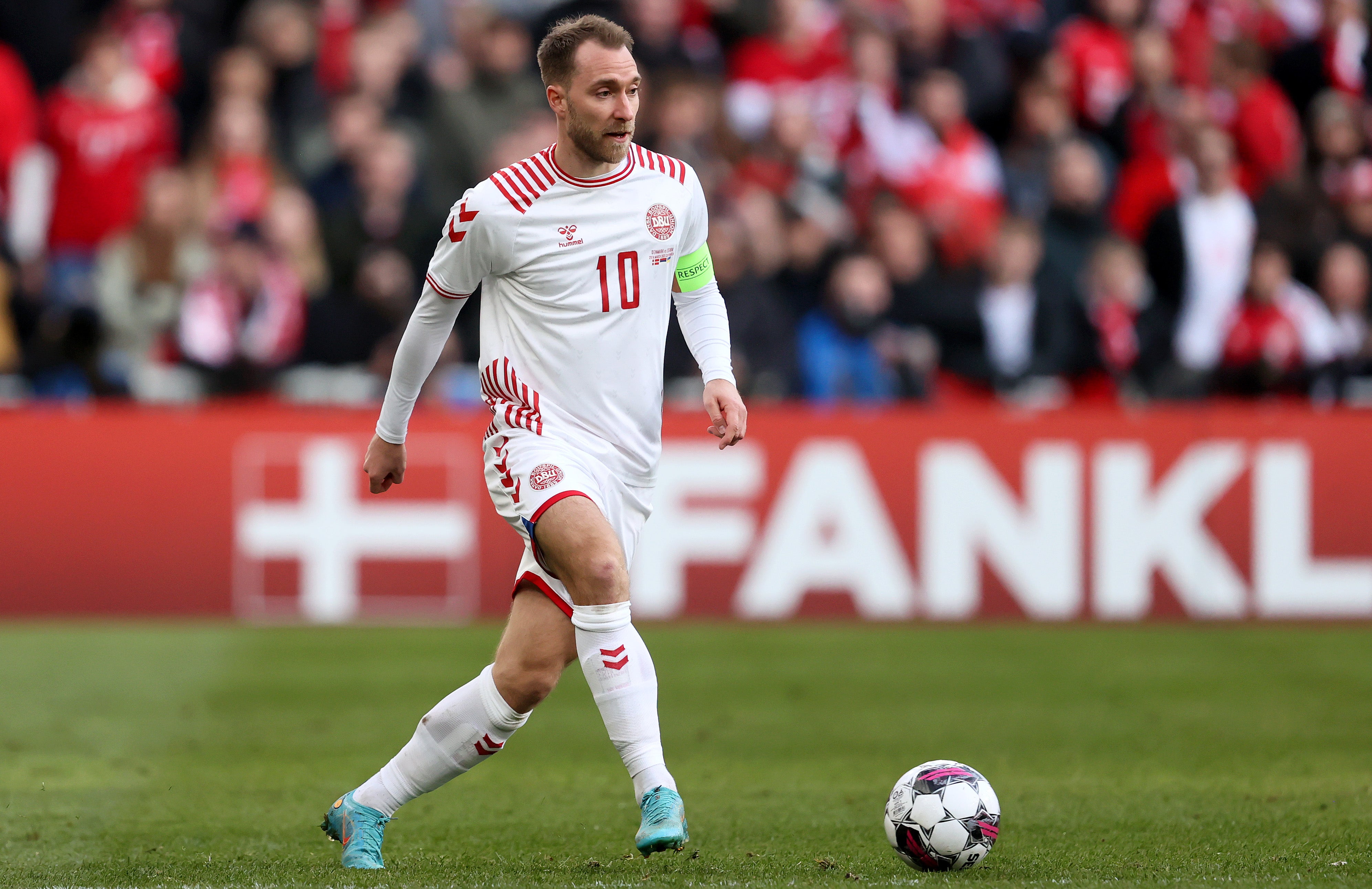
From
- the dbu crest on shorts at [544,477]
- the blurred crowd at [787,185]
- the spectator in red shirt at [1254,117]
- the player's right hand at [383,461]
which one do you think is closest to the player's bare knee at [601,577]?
the dbu crest on shorts at [544,477]

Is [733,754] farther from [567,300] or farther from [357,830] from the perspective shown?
[567,300]

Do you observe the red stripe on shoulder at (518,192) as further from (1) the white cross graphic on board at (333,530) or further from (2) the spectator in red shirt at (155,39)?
(2) the spectator in red shirt at (155,39)

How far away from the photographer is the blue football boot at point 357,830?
17.2 feet

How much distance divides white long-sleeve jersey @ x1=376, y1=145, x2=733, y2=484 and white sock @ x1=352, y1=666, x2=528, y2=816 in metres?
0.74

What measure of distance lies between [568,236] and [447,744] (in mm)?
1488

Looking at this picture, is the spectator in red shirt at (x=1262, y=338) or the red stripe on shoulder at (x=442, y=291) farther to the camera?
the spectator in red shirt at (x=1262, y=338)

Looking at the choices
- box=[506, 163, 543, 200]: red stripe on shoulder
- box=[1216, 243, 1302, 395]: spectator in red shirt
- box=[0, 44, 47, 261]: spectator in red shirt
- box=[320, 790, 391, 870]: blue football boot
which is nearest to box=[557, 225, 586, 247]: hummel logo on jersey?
box=[506, 163, 543, 200]: red stripe on shoulder

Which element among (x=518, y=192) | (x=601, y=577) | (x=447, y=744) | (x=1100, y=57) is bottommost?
(x=447, y=744)

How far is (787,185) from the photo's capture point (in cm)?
1365

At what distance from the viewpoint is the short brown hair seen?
16.8 ft

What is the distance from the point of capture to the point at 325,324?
42.0 feet

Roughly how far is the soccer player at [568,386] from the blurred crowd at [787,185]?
7.04 meters

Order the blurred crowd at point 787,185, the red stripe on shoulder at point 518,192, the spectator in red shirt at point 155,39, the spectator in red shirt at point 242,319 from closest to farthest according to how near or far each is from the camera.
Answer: the red stripe on shoulder at point 518,192
the spectator in red shirt at point 242,319
the blurred crowd at point 787,185
the spectator in red shirt at point 155,39

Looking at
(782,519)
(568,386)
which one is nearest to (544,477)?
(568,386)
